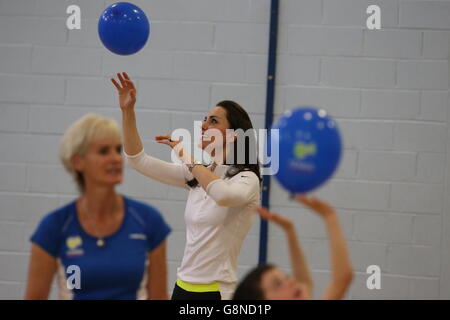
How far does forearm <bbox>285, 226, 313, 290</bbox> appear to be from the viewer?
5.59ft

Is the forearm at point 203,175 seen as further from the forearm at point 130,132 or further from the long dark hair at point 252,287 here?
the long dark hair at point 252,287

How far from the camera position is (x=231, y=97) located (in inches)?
133

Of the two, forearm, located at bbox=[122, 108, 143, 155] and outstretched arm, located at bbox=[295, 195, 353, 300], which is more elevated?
forearm, located at bbox=[122, 108, 143, 155]

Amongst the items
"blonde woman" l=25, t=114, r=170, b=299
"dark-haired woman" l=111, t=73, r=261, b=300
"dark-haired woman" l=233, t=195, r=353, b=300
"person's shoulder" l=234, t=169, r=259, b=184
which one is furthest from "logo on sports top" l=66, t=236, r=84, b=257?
"person's shoulder" l=234, t=169, r=259, b=184

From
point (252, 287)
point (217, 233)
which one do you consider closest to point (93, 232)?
point (252, 287)

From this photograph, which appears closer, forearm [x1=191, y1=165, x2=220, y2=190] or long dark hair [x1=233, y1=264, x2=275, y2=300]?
long dark hair [x1=233, y1=264, x2=275, y2=300]

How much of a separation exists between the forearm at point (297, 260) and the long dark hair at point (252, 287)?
84mm

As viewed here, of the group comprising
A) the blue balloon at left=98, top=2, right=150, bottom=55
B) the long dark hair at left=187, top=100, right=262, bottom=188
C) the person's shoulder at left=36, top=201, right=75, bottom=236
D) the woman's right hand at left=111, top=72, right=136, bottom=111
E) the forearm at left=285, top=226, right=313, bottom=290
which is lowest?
the forearm at left=285, top=226, right=313, bottom=290

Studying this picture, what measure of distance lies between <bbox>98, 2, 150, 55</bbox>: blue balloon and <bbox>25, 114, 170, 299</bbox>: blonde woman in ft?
3.38

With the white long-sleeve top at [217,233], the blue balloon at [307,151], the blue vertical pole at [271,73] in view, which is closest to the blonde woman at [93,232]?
the blue balloon at [307,151]

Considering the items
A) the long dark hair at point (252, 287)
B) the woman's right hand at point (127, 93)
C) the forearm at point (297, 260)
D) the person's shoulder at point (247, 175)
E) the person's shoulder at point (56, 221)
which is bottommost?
the long dark hair at point (252, 287)

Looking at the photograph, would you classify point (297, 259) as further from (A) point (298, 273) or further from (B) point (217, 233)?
(B) point (217, 233)

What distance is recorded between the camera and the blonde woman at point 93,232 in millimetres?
1556

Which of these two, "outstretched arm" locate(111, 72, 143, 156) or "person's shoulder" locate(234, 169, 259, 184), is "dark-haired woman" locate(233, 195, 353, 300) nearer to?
"person's shoulder" locate(234, 169, 259, 184)
